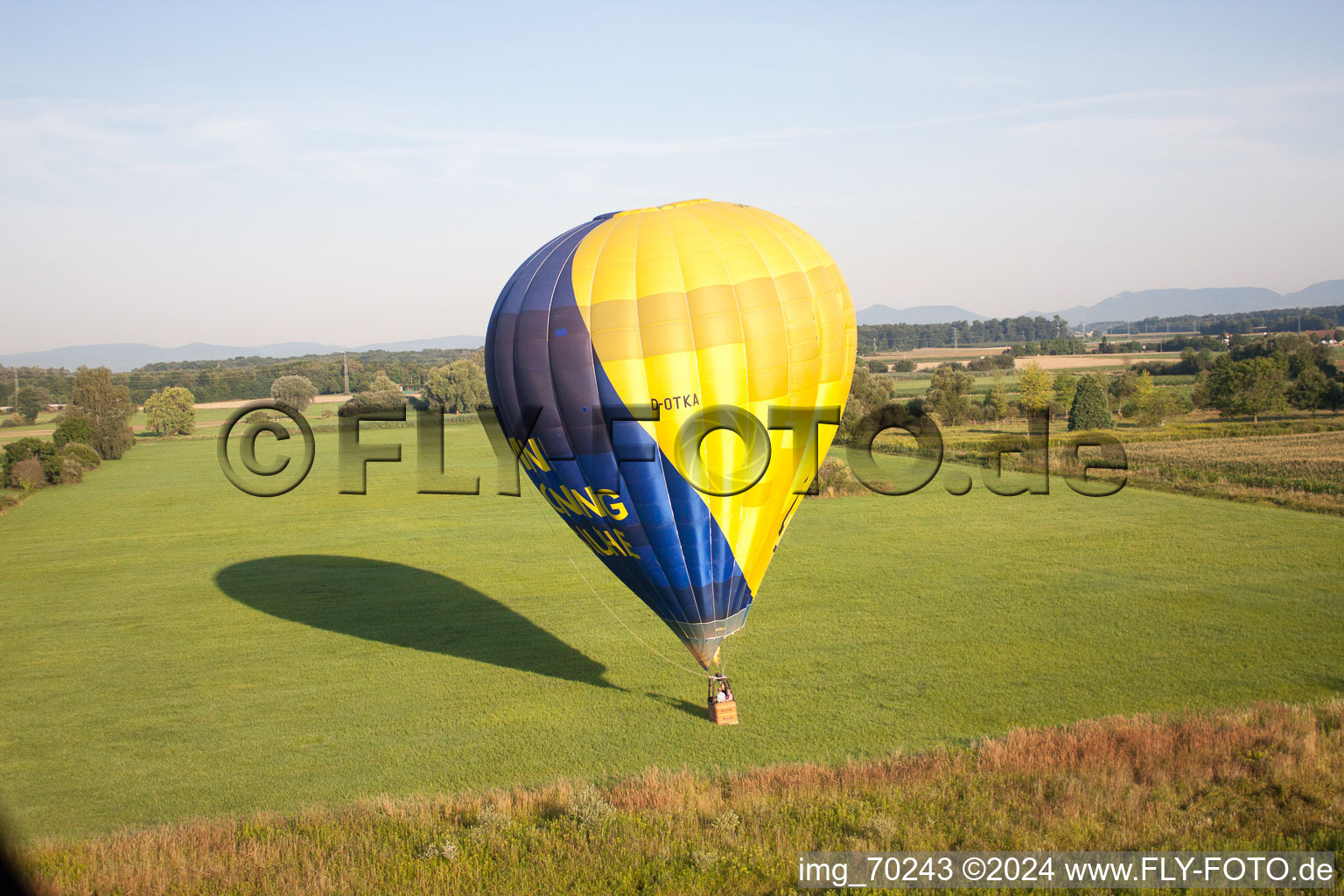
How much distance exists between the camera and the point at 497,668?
57.1ft

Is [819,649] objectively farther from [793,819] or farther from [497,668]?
[793,819]

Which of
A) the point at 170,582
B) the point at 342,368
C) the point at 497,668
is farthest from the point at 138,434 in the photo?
the point at 497,668

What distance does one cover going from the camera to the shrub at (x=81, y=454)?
50.1m

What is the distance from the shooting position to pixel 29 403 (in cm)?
9244

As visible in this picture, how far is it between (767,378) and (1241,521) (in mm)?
22471

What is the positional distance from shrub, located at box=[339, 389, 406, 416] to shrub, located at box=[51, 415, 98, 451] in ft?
59.5

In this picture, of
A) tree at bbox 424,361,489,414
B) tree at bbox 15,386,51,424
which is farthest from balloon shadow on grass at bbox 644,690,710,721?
tree at bbox 15,386,51,424

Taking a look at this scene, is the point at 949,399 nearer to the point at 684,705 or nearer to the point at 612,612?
the point at 612,612

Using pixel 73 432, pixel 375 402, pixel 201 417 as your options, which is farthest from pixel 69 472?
pixel 201 417

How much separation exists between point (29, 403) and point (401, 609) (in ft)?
305

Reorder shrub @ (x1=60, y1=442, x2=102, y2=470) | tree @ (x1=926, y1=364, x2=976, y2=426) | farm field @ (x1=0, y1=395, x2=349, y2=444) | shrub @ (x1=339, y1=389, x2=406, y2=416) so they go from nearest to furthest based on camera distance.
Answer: shrub @ (x1=60, y1=442, x2=102, y2=470)
tree @ (x1=926, y1=364, x2=976, y2=426)
shrub @ (x1=339, y1=389, x2=406, y2=416)
farm field @ (x1=0, y1=395, x2=349, y2=444)

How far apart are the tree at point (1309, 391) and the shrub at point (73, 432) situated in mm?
74753

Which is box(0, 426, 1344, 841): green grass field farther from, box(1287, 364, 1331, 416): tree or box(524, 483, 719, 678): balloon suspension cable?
box(1287, 364, 1331, 416): tree

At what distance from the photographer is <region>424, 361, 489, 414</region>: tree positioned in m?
85.7
